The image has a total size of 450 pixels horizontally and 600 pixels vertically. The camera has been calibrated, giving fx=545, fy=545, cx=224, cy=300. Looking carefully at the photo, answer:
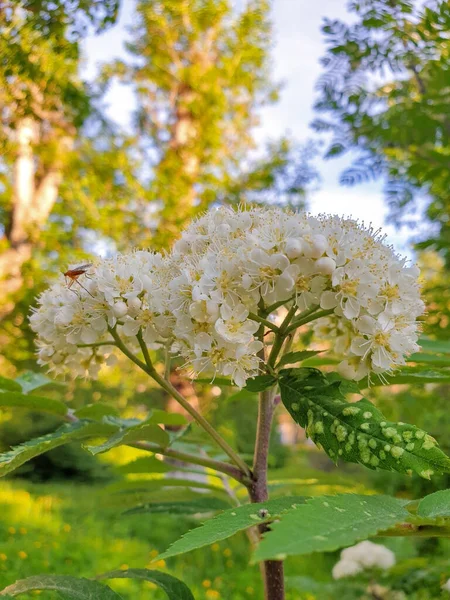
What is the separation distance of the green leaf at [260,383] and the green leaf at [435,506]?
27 cm

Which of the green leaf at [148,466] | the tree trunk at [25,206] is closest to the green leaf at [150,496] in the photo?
the green leaf at [148,466]

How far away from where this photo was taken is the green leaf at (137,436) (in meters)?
0.78

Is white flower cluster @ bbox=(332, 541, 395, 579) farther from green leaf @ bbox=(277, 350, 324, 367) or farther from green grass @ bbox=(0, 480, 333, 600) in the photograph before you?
green leaf @ bbox=(277, 350, 324, 367)

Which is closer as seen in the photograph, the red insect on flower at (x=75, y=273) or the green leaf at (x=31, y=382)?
the red insect on flower at (x=75, y=273)

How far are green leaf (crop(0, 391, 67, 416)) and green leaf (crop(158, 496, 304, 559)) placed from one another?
48 centimetres

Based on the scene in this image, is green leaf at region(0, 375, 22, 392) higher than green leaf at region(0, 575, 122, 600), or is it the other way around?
green leaf at region(0, 375, 22, 392)

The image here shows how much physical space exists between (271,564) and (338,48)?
1.78 metres

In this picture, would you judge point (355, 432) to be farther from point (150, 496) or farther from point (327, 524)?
point (150, 496)

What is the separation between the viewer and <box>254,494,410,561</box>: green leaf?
1.42 ft

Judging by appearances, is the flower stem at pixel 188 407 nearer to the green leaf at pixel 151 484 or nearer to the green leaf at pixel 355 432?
the green leaf at pixel 355 432

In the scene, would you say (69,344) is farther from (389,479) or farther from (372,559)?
(389,479)

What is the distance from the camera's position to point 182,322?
861mm

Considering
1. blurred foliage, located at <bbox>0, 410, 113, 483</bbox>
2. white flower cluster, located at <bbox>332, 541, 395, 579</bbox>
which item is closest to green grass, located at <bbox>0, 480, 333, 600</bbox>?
white flower cluster, located at <bbox>332, 541, 395, 579</bbox>

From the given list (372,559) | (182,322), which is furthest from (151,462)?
(372,559)
